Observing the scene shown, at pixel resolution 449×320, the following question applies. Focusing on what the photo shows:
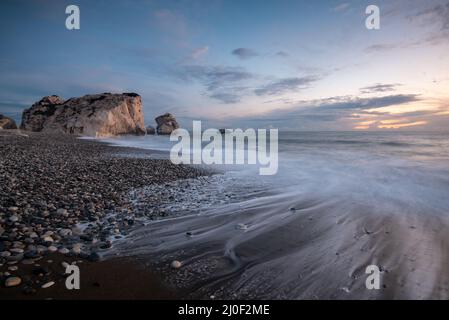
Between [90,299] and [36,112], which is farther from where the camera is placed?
[36,112]

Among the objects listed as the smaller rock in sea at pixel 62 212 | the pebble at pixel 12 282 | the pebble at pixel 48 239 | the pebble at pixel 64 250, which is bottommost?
the pebble at pixel 12 282

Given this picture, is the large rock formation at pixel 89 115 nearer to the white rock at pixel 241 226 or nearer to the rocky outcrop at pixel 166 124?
the rocky outcrop at pixel 166 124

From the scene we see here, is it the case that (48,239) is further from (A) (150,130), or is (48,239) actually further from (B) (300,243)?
(A) (150,130)

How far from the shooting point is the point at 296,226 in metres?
5.03

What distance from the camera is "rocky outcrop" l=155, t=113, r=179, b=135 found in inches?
2795

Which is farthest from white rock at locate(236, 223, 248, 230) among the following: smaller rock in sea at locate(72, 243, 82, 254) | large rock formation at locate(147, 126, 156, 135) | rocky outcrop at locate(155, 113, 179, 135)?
large rock formation at locate(147, 126, 156, 135)

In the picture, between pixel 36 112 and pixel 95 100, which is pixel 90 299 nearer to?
pixel 95 100

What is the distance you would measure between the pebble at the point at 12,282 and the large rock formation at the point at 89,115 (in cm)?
4623

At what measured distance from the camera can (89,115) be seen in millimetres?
45688

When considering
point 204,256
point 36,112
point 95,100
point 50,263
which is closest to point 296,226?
point 204,256

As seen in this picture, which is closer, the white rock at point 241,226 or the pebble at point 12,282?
the pebble at point 12,282

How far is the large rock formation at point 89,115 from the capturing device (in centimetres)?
4525

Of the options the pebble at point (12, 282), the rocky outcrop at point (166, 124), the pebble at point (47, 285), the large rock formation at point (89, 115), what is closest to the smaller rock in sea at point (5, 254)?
the pebble at point (12, 282)
